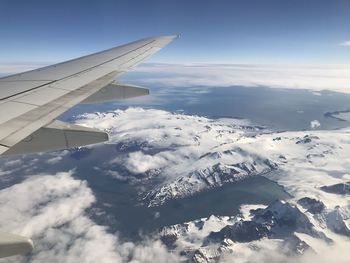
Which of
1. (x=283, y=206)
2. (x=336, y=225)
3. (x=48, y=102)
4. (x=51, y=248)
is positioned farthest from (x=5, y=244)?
(x=336, y=225)

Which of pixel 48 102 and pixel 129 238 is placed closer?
pixel 48 102

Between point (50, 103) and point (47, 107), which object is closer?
point (47, 107)

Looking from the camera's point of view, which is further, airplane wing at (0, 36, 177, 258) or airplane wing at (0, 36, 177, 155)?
airplane wing at (0, 36, 177, 155)

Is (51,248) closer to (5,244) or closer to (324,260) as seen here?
(324,260)

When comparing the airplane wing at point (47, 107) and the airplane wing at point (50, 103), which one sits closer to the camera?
the airplane wing at point (47, 107)

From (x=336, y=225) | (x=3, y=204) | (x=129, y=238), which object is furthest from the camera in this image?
(x=336, y=225)
